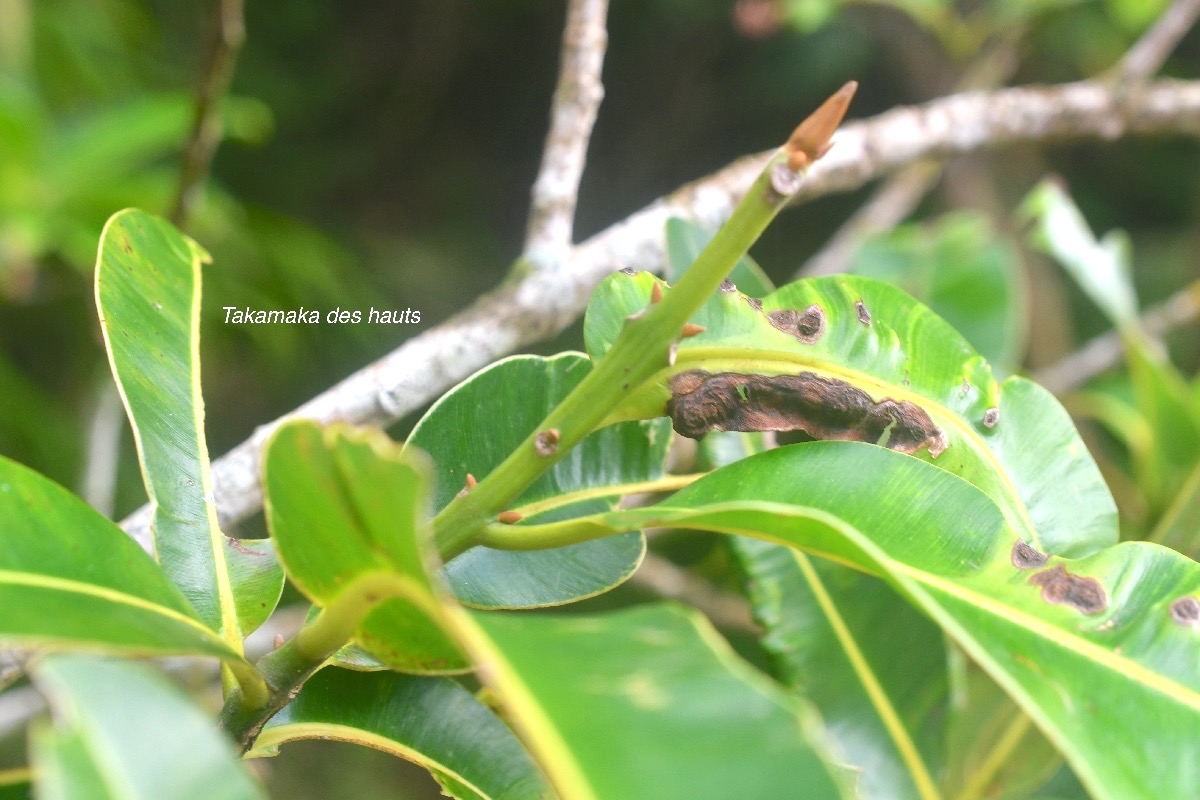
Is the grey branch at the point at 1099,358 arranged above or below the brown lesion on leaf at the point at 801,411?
above

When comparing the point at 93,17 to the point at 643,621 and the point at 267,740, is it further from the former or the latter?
the point at 643,621

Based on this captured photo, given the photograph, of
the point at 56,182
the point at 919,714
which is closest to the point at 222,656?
the point at 919,714

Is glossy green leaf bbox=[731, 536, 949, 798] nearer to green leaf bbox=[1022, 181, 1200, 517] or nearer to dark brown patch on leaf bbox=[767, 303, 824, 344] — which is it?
dark brown patch on leaf bbox=[767, 303, 824, 344]

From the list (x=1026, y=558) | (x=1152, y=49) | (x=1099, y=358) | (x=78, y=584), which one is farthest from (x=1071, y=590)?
(x=1099, y=358)

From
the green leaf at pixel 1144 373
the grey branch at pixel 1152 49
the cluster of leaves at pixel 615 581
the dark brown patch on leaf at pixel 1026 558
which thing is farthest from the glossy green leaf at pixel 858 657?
the grey branch at pixel 1152 49

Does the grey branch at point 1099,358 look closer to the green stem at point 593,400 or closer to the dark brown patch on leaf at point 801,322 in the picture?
the dark brown patch on leaf at point 801,322

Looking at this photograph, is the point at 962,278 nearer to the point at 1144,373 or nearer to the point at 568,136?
the point at 1144,373
